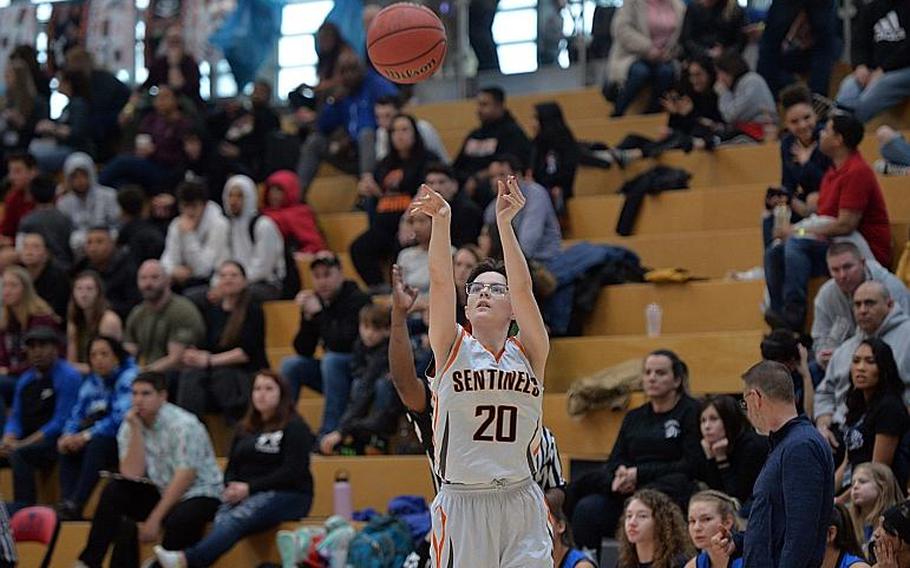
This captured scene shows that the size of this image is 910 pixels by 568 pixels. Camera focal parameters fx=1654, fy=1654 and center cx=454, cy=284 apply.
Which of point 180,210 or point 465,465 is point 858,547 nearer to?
point 465,465

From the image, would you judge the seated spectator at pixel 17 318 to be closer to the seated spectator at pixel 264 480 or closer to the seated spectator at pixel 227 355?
the seated spectator at pixel 227 355

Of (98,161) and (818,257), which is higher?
(98,161)

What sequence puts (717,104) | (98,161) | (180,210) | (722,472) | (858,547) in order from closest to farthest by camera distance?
(858,547)
(722,472)
(717,104)
(180,210)
(98,161)

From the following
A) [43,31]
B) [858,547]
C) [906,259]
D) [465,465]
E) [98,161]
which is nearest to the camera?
[465,465]

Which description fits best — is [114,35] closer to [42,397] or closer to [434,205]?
[42,397]

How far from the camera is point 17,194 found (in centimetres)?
1388

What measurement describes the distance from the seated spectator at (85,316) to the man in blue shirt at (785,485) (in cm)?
634

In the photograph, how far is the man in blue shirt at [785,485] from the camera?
19.7ft

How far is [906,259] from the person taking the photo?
31.0 ft

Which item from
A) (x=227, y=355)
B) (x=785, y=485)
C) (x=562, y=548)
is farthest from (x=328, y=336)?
(x=785, y=485)

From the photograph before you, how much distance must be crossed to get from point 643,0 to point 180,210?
404 cm

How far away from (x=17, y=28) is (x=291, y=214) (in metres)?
5.75

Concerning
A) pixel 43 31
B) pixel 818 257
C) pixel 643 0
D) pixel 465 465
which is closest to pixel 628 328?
pixel 818 257

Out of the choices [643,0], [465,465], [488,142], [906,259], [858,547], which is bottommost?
[858,547]
